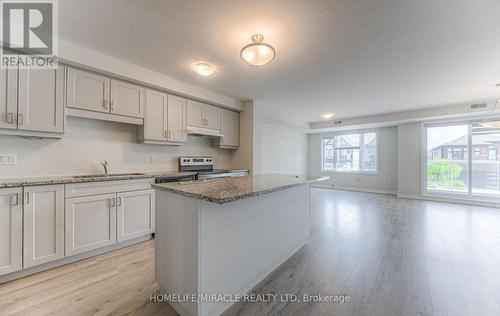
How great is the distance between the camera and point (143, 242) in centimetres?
285

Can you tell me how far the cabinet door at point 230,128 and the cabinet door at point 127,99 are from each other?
1708 millimetres

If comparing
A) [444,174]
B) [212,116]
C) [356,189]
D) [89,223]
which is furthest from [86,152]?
[444,174]

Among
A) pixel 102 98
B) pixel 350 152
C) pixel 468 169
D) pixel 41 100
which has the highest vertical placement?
pixel 102 98

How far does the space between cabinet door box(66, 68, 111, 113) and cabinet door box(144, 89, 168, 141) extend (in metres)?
0.55

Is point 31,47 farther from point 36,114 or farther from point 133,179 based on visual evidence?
point 133,179

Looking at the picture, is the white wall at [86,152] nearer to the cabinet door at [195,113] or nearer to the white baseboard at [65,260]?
the cabinet door at [195,113]

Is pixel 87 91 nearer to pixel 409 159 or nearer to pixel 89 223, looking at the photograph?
pixel 89 223

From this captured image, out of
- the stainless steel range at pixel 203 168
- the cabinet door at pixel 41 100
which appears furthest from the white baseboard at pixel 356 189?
the cabinet door at pixel 41 100

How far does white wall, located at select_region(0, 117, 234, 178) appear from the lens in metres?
2.31

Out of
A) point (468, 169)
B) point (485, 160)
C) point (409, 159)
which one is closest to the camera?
point (485, 160)

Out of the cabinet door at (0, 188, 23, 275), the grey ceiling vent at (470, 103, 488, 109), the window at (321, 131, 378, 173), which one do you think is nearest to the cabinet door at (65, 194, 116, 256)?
the cabinet door at (0, 188, 23, 275)

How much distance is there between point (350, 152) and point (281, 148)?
2.77 meters

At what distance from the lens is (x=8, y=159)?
7.26 ft

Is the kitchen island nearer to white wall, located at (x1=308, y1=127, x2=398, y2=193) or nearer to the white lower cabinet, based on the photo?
the white lower cabinet
